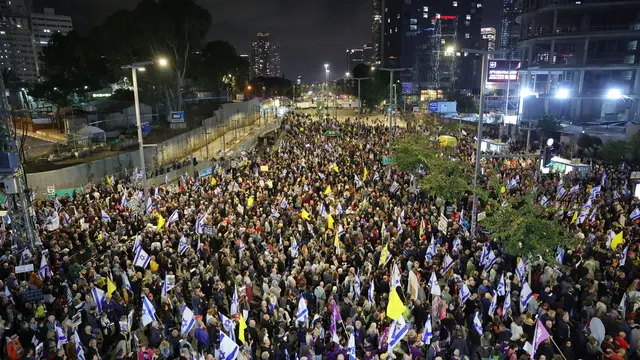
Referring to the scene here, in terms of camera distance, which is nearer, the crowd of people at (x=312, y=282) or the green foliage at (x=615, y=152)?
the crowd of people at (x=312, y=282)

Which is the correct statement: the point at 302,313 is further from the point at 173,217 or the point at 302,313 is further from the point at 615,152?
the point at 615,152

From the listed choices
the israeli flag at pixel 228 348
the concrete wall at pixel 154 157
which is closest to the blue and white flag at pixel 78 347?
the israeli flag at pixel 228 348

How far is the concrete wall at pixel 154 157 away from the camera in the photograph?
25.3 meters

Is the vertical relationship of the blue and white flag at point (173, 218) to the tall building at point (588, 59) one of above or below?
below

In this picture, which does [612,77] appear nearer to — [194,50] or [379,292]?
[194,50]

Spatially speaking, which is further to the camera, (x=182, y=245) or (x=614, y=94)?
(x=614, y=94)

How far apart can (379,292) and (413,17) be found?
148 meters

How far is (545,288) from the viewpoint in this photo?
37.3 ft

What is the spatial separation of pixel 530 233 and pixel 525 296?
2.07 meters

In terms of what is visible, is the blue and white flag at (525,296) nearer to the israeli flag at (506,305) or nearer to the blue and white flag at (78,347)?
the israeli flag at (506,305)

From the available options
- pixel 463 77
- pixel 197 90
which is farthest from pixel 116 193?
pixel 463 77

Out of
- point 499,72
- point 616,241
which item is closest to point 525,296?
point 616,241

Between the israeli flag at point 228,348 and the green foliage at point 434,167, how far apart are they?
11069 mm

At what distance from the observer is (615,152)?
28422 millimetres
